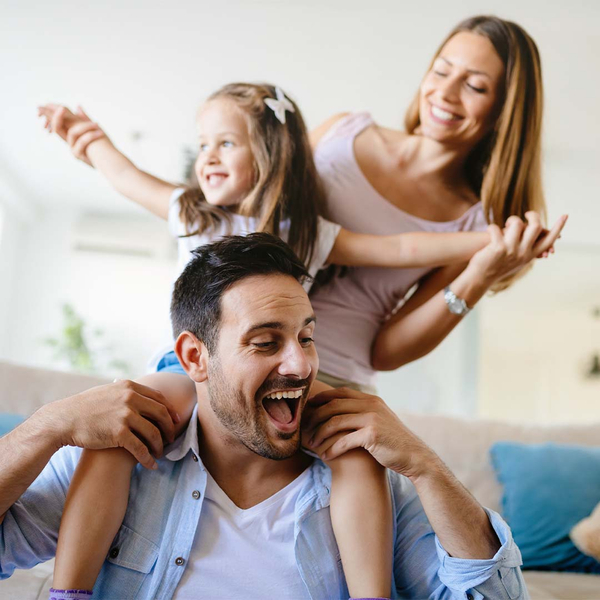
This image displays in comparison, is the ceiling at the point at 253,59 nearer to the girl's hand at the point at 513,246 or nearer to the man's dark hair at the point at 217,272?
the girl's hand at the point at 513,246

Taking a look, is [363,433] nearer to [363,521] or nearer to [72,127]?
[363,521]

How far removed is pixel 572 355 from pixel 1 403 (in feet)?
23.1

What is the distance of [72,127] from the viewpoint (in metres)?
1.66

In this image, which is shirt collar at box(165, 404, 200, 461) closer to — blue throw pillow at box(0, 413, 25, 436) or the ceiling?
blue throw pillow at box(0, 413, 25, 436)

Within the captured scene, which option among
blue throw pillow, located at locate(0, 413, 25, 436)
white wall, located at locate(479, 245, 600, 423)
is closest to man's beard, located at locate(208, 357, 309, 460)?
blue throw pillow, located at locate(0, 413, 25, 436)

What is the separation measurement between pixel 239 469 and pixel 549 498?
4.16 ft

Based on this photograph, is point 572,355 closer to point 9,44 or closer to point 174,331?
point 9,44

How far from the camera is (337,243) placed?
156cm

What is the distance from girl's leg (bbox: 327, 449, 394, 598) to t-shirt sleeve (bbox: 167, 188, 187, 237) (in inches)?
24.0

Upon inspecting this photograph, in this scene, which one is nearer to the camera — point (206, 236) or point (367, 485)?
point (367, 485)

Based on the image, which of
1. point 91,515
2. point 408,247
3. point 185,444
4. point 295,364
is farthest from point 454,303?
point 91,515

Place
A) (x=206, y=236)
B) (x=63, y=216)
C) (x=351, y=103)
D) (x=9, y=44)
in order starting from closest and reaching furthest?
(x=206, y=236)
(x=9, y=44)
(x=351, y=103)
(x=63, y=216)

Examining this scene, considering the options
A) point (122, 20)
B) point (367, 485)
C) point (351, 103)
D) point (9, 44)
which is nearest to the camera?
point (367, 485)

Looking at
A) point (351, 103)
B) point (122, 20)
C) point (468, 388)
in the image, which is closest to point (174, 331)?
point (122, 20)
